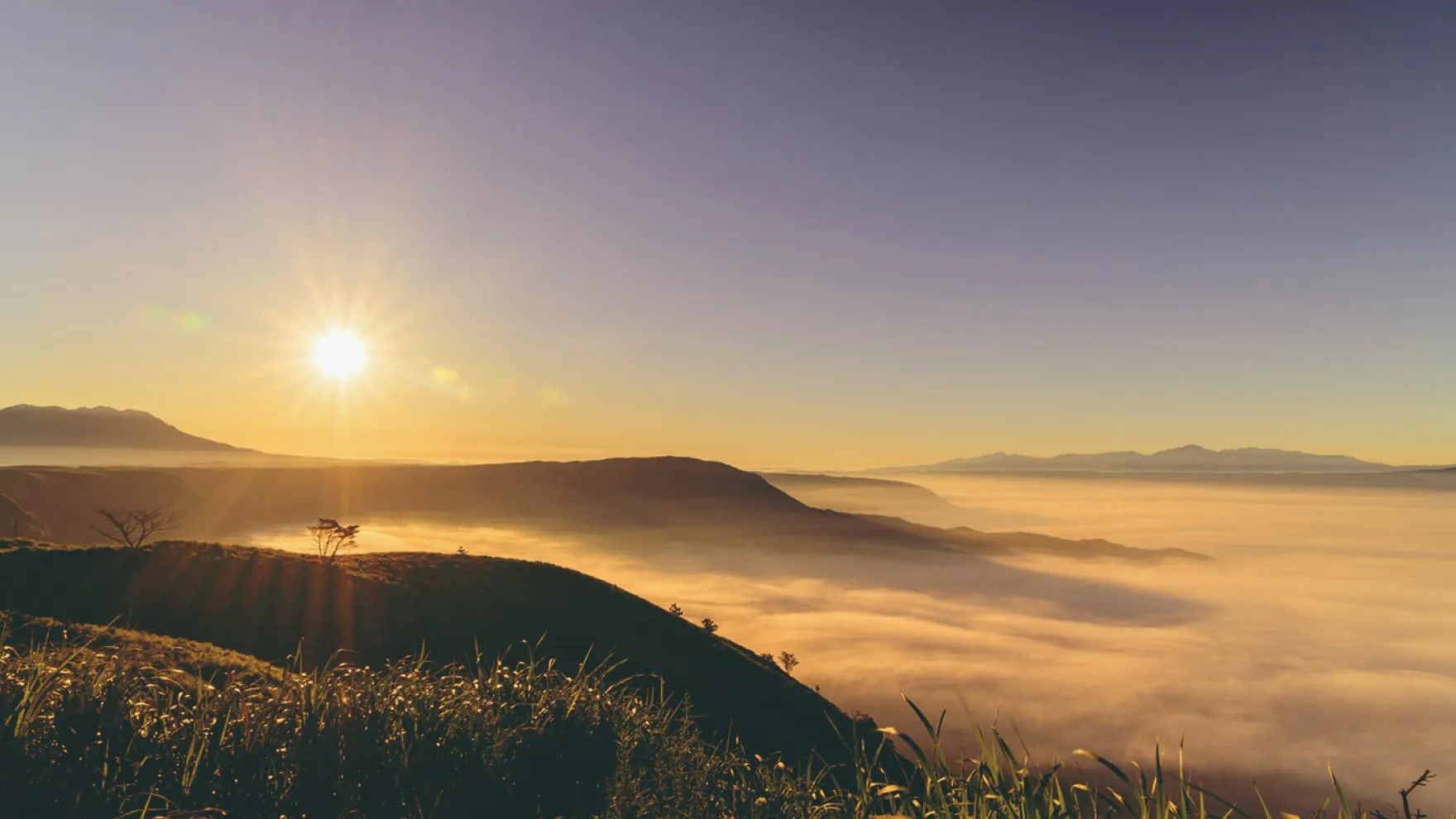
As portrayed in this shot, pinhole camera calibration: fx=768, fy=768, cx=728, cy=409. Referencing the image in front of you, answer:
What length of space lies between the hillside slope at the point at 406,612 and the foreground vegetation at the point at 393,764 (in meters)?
26.5

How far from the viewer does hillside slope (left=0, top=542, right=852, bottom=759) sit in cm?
4859

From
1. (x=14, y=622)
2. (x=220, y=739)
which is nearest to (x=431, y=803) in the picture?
(x=220, y=739)

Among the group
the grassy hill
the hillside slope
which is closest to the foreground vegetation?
the grassy hill

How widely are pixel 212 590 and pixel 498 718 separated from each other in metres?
55.8

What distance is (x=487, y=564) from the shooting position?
82062 millimetres

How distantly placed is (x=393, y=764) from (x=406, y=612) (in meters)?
64.8

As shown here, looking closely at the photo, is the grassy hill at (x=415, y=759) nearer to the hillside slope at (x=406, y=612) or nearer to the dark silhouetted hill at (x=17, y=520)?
the hillside slope at (x=406, y=612)

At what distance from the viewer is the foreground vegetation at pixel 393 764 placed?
6758 mm

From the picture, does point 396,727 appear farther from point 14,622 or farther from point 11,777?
point 14,622

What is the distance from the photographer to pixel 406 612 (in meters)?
66.6

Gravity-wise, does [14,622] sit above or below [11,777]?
below

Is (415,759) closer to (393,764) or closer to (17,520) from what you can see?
(393,764)

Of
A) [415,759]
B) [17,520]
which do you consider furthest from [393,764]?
[17,520]

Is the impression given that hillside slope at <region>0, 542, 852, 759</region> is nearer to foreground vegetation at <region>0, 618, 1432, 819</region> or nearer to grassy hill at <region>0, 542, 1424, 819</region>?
grassy hill at <region>0, 542, 1424, 819</region>
